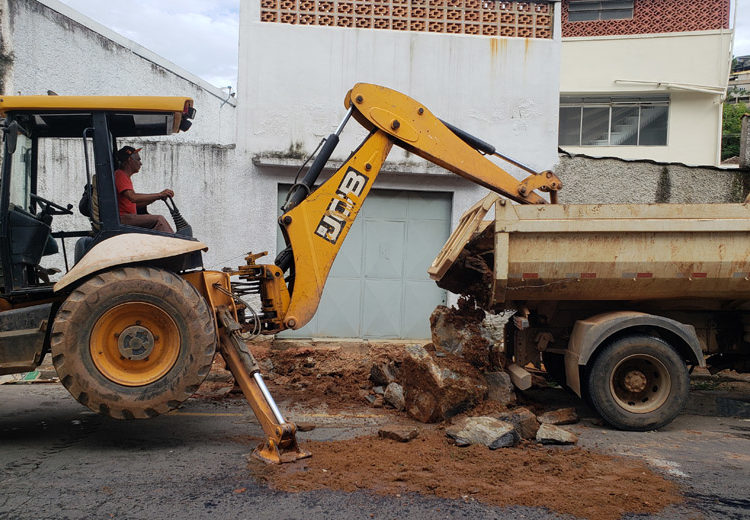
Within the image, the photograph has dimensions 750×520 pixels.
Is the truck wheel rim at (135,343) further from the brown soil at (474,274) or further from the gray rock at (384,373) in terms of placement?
the brown soil at (474,274)

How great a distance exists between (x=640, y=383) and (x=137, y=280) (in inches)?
169

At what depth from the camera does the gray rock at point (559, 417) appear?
573 cm

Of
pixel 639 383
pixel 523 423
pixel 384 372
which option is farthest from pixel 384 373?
pixel 639 383

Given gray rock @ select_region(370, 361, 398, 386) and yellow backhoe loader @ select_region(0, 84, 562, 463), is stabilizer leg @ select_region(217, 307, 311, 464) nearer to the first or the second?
yellow backhoe loader @ select_region(0, 84, 562, 463)

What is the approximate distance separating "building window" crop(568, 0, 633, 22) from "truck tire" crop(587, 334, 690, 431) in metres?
14.2

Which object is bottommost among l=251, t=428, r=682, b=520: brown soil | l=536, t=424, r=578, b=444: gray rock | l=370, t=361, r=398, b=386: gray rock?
l=251, t=428, r=682, b=520: brown soil

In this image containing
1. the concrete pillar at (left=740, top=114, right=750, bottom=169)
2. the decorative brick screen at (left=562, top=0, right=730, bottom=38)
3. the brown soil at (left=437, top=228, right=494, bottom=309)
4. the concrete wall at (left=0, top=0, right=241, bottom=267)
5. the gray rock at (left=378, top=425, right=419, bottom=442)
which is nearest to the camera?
the gray rock at (left=378, top=425, right=419, bottom=442)

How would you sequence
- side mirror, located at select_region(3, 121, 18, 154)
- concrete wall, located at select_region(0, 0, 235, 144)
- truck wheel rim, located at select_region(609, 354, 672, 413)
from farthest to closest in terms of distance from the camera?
concrete wall, located at select_region(0, 0, 235, 144)
truck wheel rim, located at select_region(609, 354, 672, 413)
side mirror, located at select_region(3, 121, 18, 154)

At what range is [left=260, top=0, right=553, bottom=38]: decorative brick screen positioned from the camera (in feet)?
30.5

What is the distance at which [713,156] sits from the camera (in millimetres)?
17047

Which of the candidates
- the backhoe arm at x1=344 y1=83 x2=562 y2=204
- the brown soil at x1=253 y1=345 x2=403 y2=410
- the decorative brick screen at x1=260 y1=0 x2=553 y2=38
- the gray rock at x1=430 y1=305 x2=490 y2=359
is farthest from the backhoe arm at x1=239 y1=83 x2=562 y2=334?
the decorative brick screen at x1=260 y1=0 x2=553 y2=38

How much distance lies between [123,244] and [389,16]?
6.15 m

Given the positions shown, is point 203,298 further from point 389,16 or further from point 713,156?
point 713,156

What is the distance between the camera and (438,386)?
5.55 m
